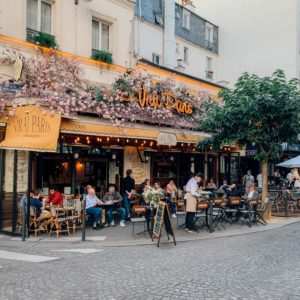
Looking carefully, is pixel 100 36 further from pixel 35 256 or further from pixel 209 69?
pixel 209 69

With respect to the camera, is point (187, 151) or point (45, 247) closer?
point (45, 247)

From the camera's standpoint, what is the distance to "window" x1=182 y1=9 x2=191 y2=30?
2558 centimetres

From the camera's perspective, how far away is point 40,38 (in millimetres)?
13773

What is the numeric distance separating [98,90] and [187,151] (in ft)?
21.8

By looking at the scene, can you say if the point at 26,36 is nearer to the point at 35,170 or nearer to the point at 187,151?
the point at 35,170

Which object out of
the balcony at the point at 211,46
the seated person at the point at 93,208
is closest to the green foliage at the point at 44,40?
the seated person at the point at 93,208

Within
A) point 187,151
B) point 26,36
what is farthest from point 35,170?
point 187,151

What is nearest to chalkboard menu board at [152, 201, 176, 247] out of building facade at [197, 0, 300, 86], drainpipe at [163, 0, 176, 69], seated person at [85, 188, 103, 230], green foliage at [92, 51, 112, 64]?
seated person at [85, 188, 103, 230]

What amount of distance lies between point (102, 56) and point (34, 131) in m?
6.06

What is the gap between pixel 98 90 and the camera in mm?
13594

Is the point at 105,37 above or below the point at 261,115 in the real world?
above

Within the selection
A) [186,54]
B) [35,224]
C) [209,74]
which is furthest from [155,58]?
[35,224]

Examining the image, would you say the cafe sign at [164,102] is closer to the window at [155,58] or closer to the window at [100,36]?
the window at [100,36]

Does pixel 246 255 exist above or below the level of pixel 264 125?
below
